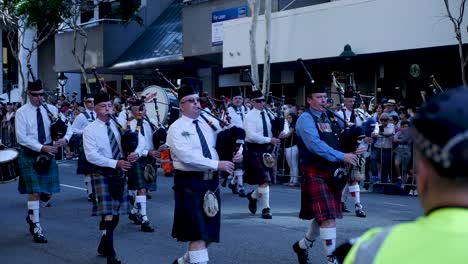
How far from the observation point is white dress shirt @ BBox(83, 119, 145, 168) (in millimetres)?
7449

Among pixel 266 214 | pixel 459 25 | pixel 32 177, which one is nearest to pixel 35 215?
pixel 32 177

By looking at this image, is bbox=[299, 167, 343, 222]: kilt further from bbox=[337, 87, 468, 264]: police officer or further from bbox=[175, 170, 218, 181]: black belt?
bbox=[337, 87, 468, 264]: police officer

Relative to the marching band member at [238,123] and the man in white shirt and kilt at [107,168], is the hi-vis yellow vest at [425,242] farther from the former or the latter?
the marching band member at [238,123]

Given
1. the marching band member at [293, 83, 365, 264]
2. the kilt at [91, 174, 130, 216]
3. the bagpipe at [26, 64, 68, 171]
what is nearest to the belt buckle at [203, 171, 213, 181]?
the marching band member at [293, 83, 365, 264]

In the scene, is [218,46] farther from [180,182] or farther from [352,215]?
[180,182]

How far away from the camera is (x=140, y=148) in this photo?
8.38 m

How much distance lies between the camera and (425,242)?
5.58ft

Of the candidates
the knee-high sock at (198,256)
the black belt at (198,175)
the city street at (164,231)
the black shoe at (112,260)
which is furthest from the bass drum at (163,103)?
the knee-high sock at (198,256)

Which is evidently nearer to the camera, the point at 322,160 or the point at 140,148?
the point at 322,160

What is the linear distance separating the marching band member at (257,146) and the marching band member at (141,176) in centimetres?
153

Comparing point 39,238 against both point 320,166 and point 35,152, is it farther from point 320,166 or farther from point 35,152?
point 320,166

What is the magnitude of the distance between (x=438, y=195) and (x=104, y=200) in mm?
6059

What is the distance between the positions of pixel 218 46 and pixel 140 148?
20.0 m

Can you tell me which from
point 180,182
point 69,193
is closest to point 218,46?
point 69,193
